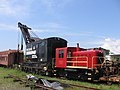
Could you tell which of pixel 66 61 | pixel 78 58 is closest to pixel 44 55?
pixel 66 61

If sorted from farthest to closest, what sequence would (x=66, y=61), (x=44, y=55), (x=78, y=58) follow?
(x=44, y=55)
(x=66, y=61)
(x=78, y=58)

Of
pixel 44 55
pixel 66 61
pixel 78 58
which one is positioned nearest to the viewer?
pixel 78 58

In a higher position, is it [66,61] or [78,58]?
[78,58]

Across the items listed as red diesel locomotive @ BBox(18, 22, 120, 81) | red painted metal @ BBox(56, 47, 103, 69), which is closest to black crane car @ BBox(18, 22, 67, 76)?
red diesel locomotive @ BBox(18, 22, 120, 81)

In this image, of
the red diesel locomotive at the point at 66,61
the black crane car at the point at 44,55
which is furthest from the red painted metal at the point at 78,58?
the black crane car at the point at 44,55

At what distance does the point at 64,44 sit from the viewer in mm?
26891

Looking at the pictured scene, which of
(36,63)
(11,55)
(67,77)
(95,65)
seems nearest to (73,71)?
(67,77)

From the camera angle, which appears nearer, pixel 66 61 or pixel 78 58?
pixel 78 58

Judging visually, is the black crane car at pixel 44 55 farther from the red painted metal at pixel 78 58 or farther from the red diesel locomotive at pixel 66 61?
the red painted metal at pixel 78 58

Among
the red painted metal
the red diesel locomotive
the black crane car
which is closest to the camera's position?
the red diesel locomotive

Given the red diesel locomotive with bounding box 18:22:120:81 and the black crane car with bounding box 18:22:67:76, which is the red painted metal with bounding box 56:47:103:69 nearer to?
the red diesel locomotive with bounding box 18:22:120:81

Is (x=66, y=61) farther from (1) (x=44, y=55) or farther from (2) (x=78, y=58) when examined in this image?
(1) (x=44, y=55)

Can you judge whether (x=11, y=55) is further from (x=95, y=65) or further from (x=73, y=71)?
(x=95, y=65)

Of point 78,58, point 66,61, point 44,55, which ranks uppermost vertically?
point 44,55
